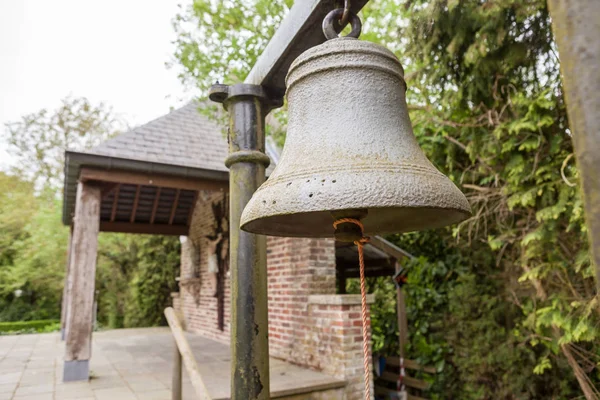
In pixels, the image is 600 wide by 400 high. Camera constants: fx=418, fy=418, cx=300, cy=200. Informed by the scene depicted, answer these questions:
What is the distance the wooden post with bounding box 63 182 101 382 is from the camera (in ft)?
14.8

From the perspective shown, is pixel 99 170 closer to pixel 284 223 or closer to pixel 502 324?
pixel 284 223

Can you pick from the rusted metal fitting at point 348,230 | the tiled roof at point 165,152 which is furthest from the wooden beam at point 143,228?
the rusted metal fitting at point 348,230

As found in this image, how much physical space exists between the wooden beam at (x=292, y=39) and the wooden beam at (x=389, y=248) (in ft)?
14.4

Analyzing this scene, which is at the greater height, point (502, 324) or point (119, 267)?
point (119, 267)

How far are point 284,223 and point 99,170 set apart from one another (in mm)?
4211

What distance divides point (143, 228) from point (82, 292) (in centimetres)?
442

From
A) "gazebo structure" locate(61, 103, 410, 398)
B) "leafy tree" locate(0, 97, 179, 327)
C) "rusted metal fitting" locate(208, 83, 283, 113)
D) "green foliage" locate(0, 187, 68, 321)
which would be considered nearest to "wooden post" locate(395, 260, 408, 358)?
"gazebo structure" locate(61, 103, 410, 398)

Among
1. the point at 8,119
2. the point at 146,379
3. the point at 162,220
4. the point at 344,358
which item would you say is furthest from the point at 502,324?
the point at 8,119

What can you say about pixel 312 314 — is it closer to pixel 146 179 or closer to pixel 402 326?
pixel 402 326

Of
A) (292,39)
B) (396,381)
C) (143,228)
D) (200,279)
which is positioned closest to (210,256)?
(200,279)

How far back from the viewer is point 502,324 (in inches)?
203

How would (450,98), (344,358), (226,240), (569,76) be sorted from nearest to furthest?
(569,76)
(450,98)
(344,358)
(226,240)

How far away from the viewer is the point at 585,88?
47cm

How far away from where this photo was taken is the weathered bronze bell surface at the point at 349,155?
0.98 metres
